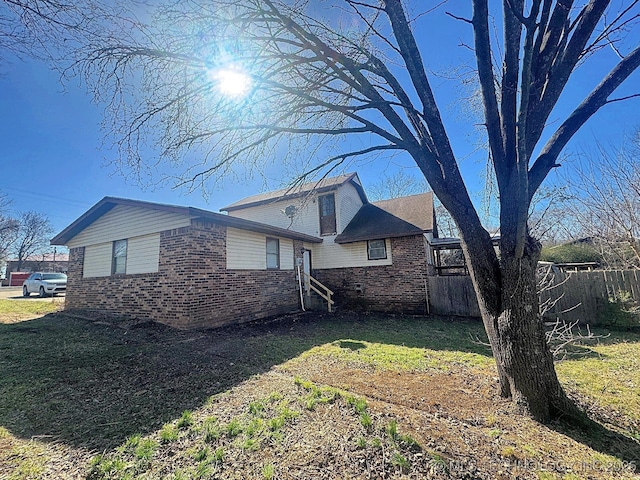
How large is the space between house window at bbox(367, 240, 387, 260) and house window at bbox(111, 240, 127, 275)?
9357 mm

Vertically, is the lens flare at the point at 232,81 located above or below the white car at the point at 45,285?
above

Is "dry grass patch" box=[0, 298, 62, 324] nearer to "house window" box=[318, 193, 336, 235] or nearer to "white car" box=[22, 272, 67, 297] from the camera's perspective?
"white car" box=[22, 272, 67, 297]

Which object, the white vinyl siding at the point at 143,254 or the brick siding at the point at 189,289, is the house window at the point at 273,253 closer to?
the brick siding at the point at 189,289

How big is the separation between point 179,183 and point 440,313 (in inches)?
400

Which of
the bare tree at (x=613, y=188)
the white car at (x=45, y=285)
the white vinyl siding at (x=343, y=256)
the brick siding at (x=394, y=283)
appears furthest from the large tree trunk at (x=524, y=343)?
the white car at (x=45, y=285)

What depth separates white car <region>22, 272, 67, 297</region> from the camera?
59.5ft

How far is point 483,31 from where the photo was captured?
3.33m

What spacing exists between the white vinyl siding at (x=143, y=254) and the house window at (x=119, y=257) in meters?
0.30

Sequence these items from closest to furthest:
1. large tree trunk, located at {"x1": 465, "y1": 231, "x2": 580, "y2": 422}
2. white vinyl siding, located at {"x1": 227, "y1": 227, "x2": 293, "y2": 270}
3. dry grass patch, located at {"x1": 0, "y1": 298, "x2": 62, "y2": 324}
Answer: large tree trunk, located at {"x1": 465, "y1": 231, "x2": 580, "y2": 422} → white vinyl siding, located at {"x1": 227, "y1": 227, "x2": 293, "y2": 270} → dry grass patch, located at {"x1": 0, "y1": 298, "x2": 62, "y2": 324}

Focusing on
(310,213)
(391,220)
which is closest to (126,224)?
(310,213)

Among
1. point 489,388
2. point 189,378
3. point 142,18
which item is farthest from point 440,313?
point 142,18

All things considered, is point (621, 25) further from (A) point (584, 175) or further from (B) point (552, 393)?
(A) point (584, 175)

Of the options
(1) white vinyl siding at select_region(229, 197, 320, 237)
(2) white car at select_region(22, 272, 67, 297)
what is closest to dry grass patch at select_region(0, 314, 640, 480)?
(1) white vinyl siding at select_region(229, 197, 320, 237)

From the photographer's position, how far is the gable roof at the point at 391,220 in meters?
11.9
